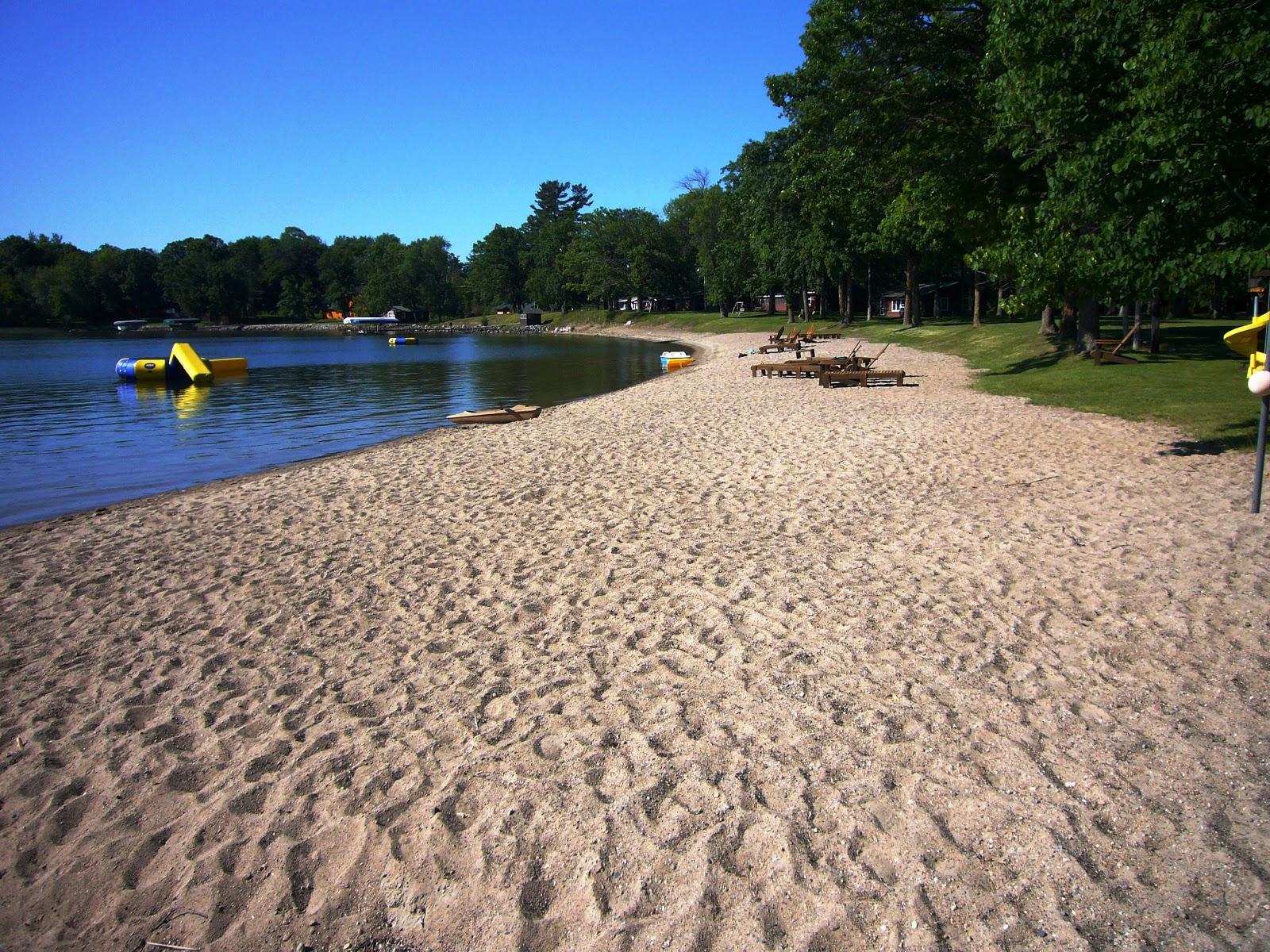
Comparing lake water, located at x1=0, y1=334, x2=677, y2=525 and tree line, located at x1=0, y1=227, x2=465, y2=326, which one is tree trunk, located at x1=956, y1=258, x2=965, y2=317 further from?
tree line, located at x1=0, y1=227, x2=465, y2=326

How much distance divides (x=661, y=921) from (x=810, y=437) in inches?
434

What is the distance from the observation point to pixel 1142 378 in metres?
17.1

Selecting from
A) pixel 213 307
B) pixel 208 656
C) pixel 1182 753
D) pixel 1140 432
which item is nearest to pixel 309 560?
pixel 208 656

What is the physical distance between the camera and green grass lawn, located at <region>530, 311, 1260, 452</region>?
12453 mm

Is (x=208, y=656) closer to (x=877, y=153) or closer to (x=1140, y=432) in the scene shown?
(x=1140, y=432)

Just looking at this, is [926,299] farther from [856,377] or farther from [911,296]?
[856,377]

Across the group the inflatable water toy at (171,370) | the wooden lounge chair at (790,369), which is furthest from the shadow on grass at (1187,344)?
the inflatable water toy at (171,370)

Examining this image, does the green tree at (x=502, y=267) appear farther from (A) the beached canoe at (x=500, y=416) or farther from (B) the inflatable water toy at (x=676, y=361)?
(A) the beached canoe at (x=500, y=416)

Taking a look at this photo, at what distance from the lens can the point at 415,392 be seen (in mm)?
32094

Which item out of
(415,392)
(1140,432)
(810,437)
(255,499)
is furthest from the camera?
(415,392)

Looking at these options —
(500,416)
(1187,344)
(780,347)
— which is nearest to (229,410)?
(500,416)

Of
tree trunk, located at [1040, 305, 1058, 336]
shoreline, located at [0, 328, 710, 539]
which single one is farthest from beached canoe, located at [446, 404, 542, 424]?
tree trunk, located at [1040, 305, 1058, 336]

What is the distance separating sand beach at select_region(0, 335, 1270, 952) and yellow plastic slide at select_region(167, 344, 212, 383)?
31414 mm

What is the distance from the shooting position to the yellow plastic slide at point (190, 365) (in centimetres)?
3719
